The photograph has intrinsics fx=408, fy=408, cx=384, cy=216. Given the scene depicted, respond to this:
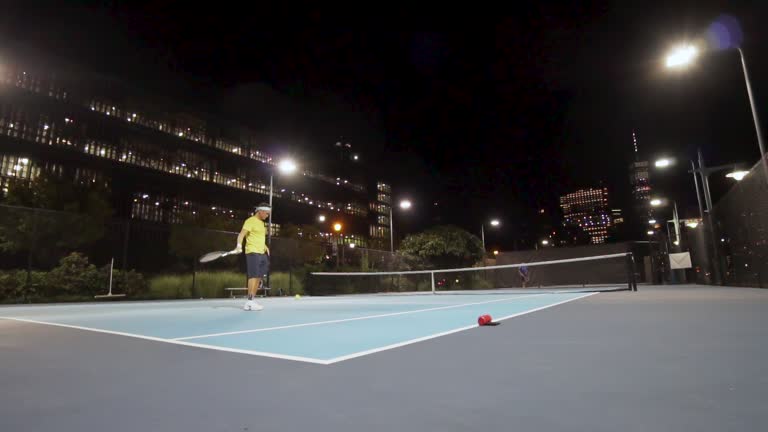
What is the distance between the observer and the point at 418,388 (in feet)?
6.10

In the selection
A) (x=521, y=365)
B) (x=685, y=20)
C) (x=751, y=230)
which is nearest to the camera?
(x=521, y=365)

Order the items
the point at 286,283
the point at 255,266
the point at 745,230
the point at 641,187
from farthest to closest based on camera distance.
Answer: the point at 641,187
the point at 286,283
the point at 745,230
the point at 255,266

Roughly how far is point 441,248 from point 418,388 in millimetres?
27340

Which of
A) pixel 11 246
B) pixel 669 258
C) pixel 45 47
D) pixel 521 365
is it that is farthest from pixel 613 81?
pixel 45 47

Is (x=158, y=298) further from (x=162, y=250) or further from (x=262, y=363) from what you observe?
(x=262, y=363)

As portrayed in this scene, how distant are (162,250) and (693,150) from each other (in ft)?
81.0

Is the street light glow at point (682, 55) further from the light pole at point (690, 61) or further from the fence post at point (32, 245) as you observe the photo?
the fence post at point (32, 245)

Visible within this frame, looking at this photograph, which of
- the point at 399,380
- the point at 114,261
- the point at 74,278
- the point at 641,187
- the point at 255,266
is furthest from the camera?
the point at 641,187

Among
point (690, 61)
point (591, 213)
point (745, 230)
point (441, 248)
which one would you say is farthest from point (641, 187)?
point (591, 213)

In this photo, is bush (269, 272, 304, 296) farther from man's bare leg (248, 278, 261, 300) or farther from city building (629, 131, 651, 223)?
city building (629, 131, 651, 223)

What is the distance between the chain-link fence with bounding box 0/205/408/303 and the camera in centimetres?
1301

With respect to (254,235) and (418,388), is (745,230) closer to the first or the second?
(254,235)

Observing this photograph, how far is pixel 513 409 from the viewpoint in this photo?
152 cm

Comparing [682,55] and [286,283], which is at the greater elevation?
[682,55]
